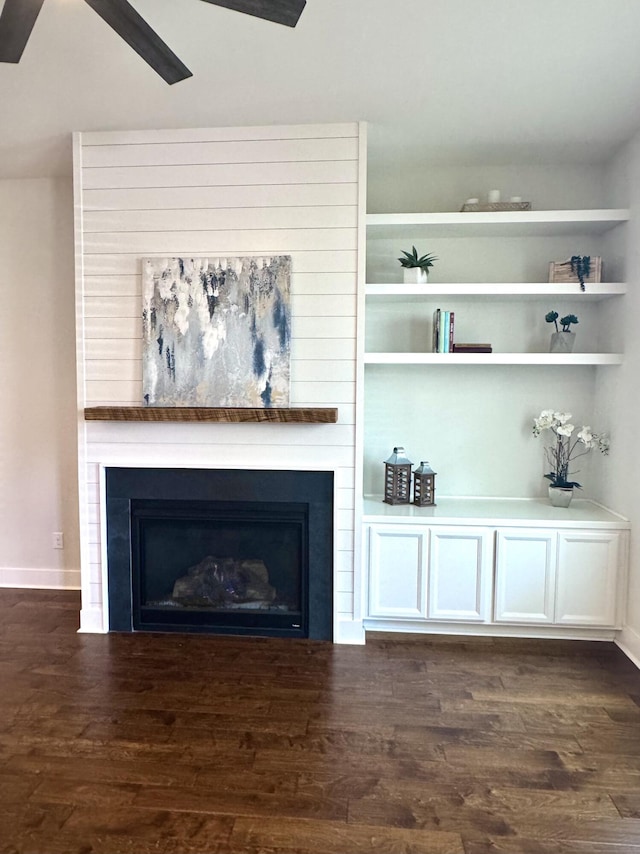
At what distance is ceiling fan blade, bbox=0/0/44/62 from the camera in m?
1.66

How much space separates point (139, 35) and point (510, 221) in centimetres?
204

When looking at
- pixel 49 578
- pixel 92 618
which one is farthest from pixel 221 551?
pixel 49 578

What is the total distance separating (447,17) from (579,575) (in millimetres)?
2628

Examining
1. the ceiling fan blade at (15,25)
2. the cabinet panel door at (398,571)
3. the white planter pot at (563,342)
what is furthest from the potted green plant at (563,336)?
the ceiling fan blade at (15,25)

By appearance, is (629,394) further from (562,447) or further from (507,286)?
(507,286)

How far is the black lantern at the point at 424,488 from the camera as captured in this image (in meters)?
3.28

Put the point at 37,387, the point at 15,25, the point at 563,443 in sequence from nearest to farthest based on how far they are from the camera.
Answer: the point at 15,25
the point at 563,443
the point at 37,387

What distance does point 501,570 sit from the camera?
3010 millimetres

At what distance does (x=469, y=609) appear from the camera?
3.05m

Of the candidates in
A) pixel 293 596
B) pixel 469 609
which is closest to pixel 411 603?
pixel 469 609

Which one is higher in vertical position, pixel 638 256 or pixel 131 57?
pixel 131 57

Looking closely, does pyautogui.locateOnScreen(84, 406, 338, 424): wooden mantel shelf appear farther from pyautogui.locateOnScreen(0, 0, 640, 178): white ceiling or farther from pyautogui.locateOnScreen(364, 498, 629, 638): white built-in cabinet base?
pyautogui.locateOnScreen(0, 0, 640, 178): white ceiling

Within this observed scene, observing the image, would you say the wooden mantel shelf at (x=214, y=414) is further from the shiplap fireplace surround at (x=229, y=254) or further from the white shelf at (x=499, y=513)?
the white shelf at (x=499, y=513)

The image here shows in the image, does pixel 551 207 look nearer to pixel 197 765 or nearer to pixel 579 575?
pixel 579 575
